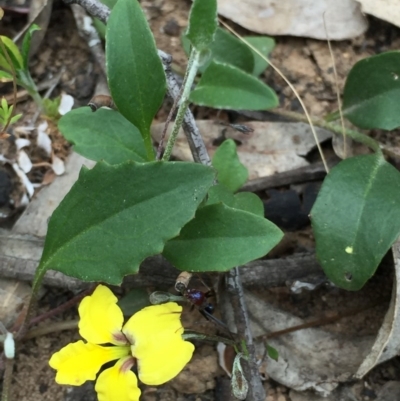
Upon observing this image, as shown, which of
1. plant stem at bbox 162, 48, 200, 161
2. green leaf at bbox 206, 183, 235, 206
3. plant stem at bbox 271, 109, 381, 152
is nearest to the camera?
plant stem at bbox 162, 48, 200, 161

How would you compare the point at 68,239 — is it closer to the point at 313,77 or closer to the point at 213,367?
the point at 213,367

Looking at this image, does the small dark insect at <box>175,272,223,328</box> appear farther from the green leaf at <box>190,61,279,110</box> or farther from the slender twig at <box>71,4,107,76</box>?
the slender twig at <box>71,4,107,76</box>

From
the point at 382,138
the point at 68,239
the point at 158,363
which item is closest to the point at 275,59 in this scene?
the point at 382,138

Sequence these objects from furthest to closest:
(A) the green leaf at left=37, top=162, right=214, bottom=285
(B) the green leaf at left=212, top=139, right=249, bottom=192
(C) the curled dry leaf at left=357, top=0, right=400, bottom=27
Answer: (C) the curled dry leaf at left=357, top=0, right=400, bottom=27 < (B) the green leaf at left=212, top=139, right=249, bottom=192 < (A) the green leaf at left=37, top=162, right=214, bottom=285

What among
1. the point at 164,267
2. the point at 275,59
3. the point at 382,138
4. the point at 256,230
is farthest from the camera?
the point at 275,59

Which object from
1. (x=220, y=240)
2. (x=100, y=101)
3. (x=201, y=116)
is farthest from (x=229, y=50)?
(x=220, y=240)

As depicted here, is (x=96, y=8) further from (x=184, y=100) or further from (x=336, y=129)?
(x=336, y=129)

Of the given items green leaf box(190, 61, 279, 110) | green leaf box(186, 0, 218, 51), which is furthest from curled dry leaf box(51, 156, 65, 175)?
green leaf box(186, 0, 218, 51)
